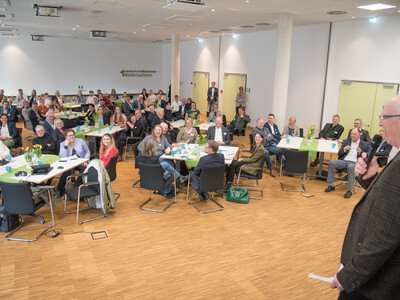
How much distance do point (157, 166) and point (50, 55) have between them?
661 inches

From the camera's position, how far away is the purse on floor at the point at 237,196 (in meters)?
6.51

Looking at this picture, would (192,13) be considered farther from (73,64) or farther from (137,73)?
(137,73)

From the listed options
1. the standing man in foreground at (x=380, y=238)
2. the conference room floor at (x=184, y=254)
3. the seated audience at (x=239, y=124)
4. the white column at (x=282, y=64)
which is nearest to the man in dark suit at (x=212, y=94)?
the seated audience at (x=239, y=124)

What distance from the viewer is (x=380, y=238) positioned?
162 centimetres

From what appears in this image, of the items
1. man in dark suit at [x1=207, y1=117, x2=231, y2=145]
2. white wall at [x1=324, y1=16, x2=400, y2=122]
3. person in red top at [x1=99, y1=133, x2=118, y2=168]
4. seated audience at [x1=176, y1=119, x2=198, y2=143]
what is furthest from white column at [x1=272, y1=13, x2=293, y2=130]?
person in red top at [x1=99, y1=133, x2=118, y2=168]

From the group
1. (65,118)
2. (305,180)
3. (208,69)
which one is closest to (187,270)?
(305,180)

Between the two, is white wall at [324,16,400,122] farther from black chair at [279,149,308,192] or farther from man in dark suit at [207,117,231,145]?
man in dark suit at [207,117,231,145]

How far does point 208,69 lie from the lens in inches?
712

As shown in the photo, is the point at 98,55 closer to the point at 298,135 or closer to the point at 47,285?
the point at 298,135

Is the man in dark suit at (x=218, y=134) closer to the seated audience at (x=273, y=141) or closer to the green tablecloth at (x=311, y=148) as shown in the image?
the seated audience at (x=273, y=141)

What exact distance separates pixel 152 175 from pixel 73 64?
1673 centimetres

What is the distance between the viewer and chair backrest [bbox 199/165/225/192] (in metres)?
5.78

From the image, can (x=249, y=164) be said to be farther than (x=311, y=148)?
No

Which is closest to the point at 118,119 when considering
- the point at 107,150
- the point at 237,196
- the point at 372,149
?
the point at 107,150
